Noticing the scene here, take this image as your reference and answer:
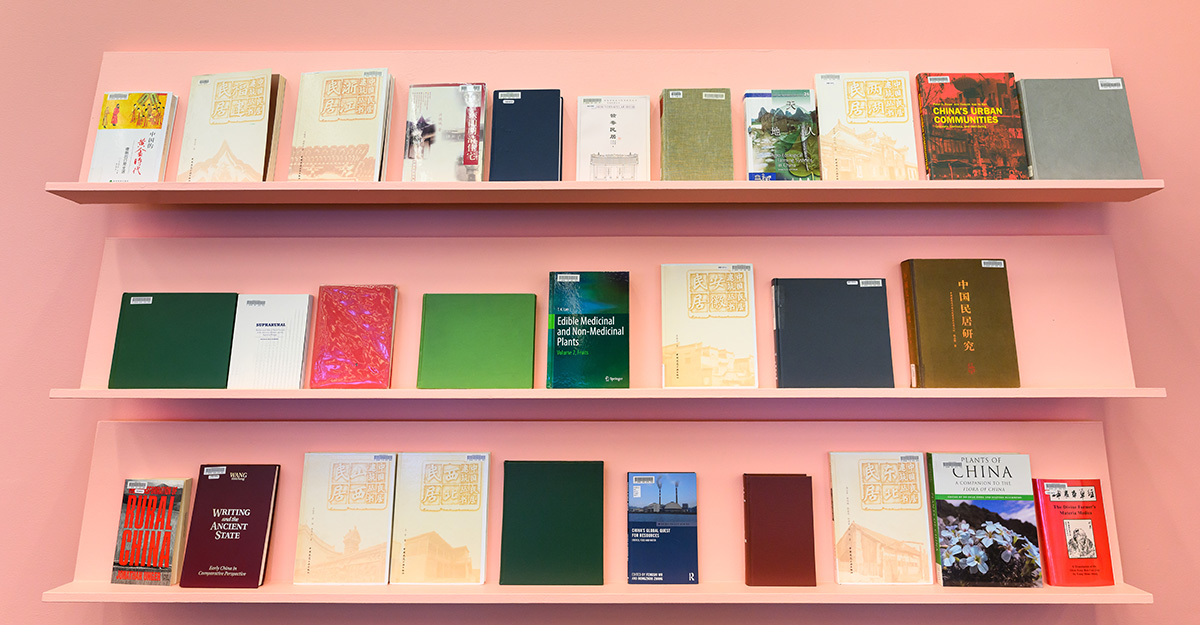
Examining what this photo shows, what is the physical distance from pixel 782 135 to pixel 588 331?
0.82m

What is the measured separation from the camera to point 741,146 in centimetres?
194

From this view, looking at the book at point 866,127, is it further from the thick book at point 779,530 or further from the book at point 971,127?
the thick book at point 779,530

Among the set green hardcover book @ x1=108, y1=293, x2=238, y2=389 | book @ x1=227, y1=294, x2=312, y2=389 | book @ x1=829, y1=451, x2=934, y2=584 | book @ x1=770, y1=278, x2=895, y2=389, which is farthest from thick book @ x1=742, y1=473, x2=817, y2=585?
green hardcover book @ x1=108, y1=293, x2=238, y2=389

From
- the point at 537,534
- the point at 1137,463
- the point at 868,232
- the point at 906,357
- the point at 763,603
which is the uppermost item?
the point at 868,232

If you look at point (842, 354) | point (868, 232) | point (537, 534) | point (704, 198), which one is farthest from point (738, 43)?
point (537, 534)

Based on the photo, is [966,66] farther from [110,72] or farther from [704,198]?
[110,72]

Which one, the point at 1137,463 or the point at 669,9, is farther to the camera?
the point at 669,9

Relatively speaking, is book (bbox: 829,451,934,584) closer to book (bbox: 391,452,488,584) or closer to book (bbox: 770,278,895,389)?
book (bbox: 770,278,895,389)

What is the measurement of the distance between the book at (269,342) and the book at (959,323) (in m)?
1.75

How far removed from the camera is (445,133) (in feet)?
6.23

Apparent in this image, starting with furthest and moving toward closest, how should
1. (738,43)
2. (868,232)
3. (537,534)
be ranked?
1. (738,43)
2. (868,232)
3. (537,534)

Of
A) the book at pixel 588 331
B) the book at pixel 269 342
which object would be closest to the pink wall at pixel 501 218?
the book at pixel 269 342

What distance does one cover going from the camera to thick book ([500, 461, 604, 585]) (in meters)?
1.73

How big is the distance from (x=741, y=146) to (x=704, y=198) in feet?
0.84
